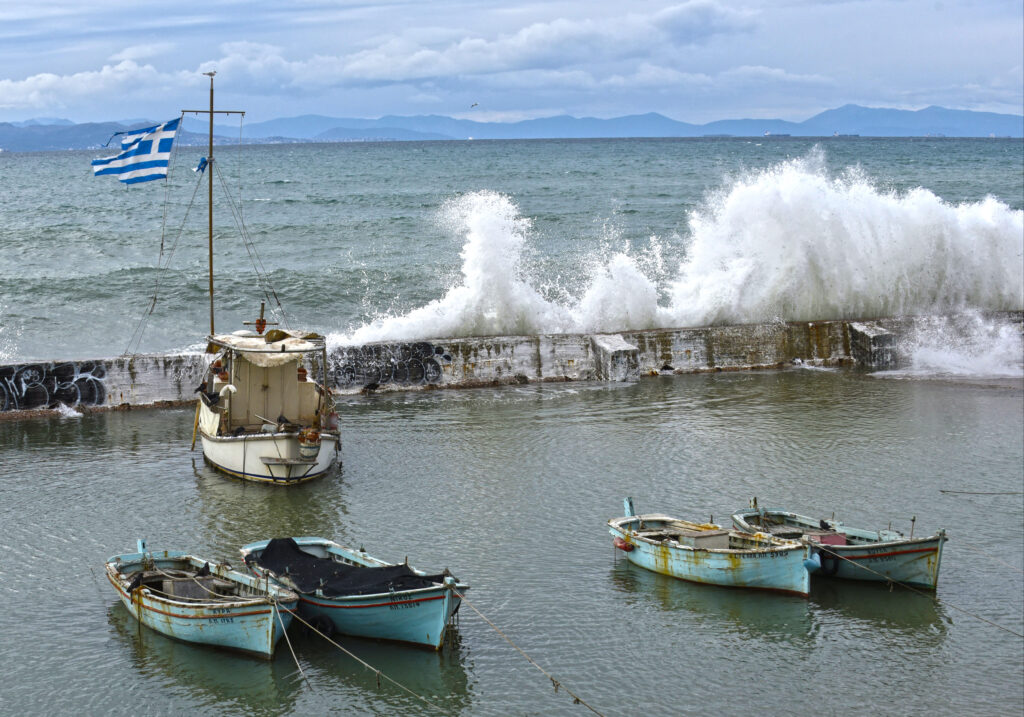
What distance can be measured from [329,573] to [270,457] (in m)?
4.62

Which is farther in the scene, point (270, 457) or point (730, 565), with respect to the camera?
point (270, 457)

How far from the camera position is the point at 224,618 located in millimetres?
9945

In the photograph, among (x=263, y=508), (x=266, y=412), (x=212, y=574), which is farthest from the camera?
(x=266, y=412)

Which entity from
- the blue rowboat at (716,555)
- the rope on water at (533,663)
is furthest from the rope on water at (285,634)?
the blue rowboat at (716,555)

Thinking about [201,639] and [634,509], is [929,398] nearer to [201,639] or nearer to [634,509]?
[634,509]

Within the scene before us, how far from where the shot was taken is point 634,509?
13680 millimetres

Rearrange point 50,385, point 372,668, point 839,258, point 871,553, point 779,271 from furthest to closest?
point 839,258 → point 779,271 → point 50,385 → point 871,553 → point 372,668

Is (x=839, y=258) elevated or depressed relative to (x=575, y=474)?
elevated

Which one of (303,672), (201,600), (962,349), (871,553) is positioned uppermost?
(962,349)

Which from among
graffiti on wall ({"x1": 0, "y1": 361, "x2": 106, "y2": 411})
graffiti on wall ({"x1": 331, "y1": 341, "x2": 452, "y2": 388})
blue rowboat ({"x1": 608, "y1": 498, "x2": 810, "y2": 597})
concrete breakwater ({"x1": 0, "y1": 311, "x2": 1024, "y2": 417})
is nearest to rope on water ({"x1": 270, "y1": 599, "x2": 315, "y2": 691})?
blue rowboat ({"x1": 608, "y1": 498, "x2": 810, "y2": 597})

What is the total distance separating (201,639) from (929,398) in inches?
552

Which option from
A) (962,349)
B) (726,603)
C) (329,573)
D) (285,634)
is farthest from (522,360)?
(285,634)

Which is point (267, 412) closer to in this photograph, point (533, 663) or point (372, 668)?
point (372, 668)

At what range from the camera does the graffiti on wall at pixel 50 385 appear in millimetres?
18281
